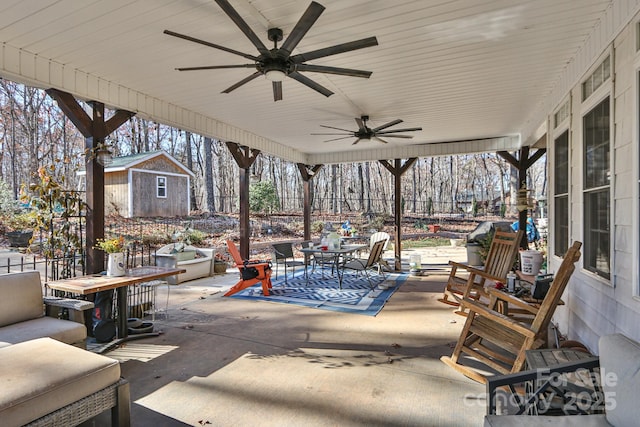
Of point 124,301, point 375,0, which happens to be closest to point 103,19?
point 375,0

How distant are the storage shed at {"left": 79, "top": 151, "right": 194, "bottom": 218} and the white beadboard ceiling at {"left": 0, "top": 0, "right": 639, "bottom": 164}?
8.60 metres

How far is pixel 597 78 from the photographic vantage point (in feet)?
9.63

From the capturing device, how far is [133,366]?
2947mm

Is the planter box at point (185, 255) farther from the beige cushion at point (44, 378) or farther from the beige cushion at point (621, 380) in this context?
the beige cushion at point (621, 380)

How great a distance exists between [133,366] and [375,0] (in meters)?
3.56

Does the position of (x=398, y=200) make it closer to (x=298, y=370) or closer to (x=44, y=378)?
(x=298, y=370)

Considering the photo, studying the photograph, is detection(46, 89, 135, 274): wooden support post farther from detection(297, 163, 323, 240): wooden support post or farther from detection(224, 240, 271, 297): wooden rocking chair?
detection(297, 163, 323, 240): wooden support post

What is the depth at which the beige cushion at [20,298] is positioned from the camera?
8.66 ft

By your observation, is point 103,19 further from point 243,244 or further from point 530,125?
point 530,125

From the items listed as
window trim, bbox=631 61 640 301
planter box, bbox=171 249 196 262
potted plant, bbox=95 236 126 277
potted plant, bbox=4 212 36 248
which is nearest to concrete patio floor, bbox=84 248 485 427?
potted plant, bbox=95 236 126 277

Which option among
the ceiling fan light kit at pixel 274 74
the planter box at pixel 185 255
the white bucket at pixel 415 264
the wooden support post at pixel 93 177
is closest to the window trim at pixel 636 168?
the ceiling fan light kit at pixel 274 74

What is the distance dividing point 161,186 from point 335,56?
12.5 metres

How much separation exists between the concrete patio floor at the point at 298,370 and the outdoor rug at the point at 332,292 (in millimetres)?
312

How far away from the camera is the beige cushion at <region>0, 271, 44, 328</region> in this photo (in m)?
2.64
